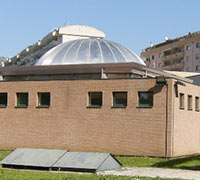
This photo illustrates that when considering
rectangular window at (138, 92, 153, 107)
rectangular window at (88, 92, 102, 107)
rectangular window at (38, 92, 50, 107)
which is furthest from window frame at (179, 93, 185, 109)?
rectangular window at (38, 92, 50, 107)

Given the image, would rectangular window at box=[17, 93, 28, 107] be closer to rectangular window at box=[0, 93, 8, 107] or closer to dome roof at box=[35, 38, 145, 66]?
rectangular window at box=[0, 93, 8, 107]

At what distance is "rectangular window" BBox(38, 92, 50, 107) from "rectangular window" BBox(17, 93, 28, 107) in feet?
3.38

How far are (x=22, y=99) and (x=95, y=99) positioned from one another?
5503mm

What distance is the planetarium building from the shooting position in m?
27.0

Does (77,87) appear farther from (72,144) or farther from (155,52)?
(155,52)

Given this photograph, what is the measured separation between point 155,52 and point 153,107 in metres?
65.7

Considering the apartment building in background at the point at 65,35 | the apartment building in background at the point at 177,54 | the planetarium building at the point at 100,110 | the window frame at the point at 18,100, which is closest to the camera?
the planetarium building at the point at 100,110

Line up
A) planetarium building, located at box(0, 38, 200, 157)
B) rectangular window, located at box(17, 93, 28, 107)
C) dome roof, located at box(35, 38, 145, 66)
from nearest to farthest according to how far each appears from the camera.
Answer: planetarium building, located at box(0, 38, 200, 157)
rectangular window, located at box(17, 93, 28, 107)
dome roof, located at box(35, 38, 145, 66)

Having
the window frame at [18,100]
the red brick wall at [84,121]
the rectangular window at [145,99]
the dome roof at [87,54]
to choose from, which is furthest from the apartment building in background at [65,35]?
the rectangular window at [145,99]

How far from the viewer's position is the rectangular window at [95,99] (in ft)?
92.9

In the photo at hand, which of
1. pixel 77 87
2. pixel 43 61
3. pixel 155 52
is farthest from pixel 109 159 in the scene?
pixel 155 52

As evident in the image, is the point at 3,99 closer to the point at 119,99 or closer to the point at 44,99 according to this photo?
the point at 44,99

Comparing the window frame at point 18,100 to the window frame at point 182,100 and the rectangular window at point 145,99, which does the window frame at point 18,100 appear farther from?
the window frame at point 182,100

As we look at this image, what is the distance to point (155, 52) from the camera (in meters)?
91.6
